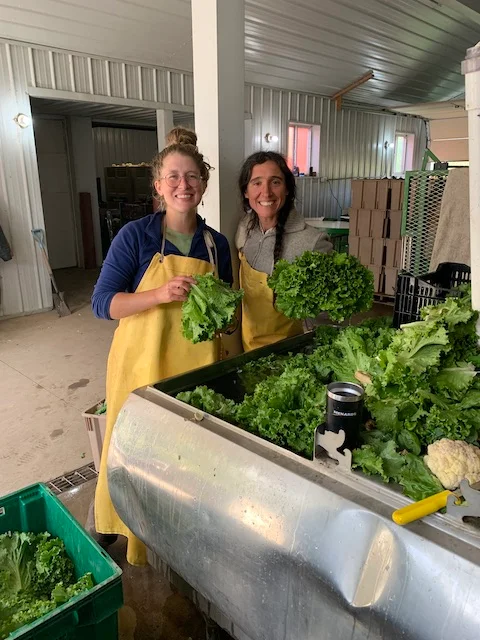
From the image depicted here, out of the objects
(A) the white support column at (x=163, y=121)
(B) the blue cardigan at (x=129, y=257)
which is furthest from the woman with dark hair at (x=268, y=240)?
(A) the white support column at (x=163, y=121)

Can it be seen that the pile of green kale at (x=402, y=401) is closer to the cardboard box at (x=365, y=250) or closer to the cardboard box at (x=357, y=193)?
the cardboard box at (x=365, y=250)

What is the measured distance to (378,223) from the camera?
7.02m

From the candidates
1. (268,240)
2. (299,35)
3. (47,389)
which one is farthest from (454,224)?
(299,35)

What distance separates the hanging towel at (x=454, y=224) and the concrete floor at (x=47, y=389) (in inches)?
104

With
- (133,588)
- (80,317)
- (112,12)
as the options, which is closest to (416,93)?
(112,12)

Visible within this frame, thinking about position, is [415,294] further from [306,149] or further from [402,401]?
[306,149]

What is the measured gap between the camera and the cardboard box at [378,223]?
22.8 ft

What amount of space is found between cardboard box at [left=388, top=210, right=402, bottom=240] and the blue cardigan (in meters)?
5.33

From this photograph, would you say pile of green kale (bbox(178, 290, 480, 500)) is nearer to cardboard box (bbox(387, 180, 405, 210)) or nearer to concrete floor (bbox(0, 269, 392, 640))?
concrete floor (bbox(0, 269, 392, 640))

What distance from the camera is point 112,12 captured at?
5523 millimetres

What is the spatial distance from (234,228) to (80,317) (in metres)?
4.43

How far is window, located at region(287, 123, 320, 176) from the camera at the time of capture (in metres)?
10.1

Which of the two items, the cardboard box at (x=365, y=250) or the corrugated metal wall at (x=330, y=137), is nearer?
the cardboard box at (x=365, y=250)

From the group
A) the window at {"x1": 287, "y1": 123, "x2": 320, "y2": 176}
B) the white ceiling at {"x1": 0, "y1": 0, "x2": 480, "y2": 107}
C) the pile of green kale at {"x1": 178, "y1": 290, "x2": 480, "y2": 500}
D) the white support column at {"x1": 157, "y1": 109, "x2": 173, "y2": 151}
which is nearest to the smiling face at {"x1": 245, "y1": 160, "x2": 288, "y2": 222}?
the pile of green kale at {"x1": 178, "y1": 290, "x2": 480, "y2": 500}
